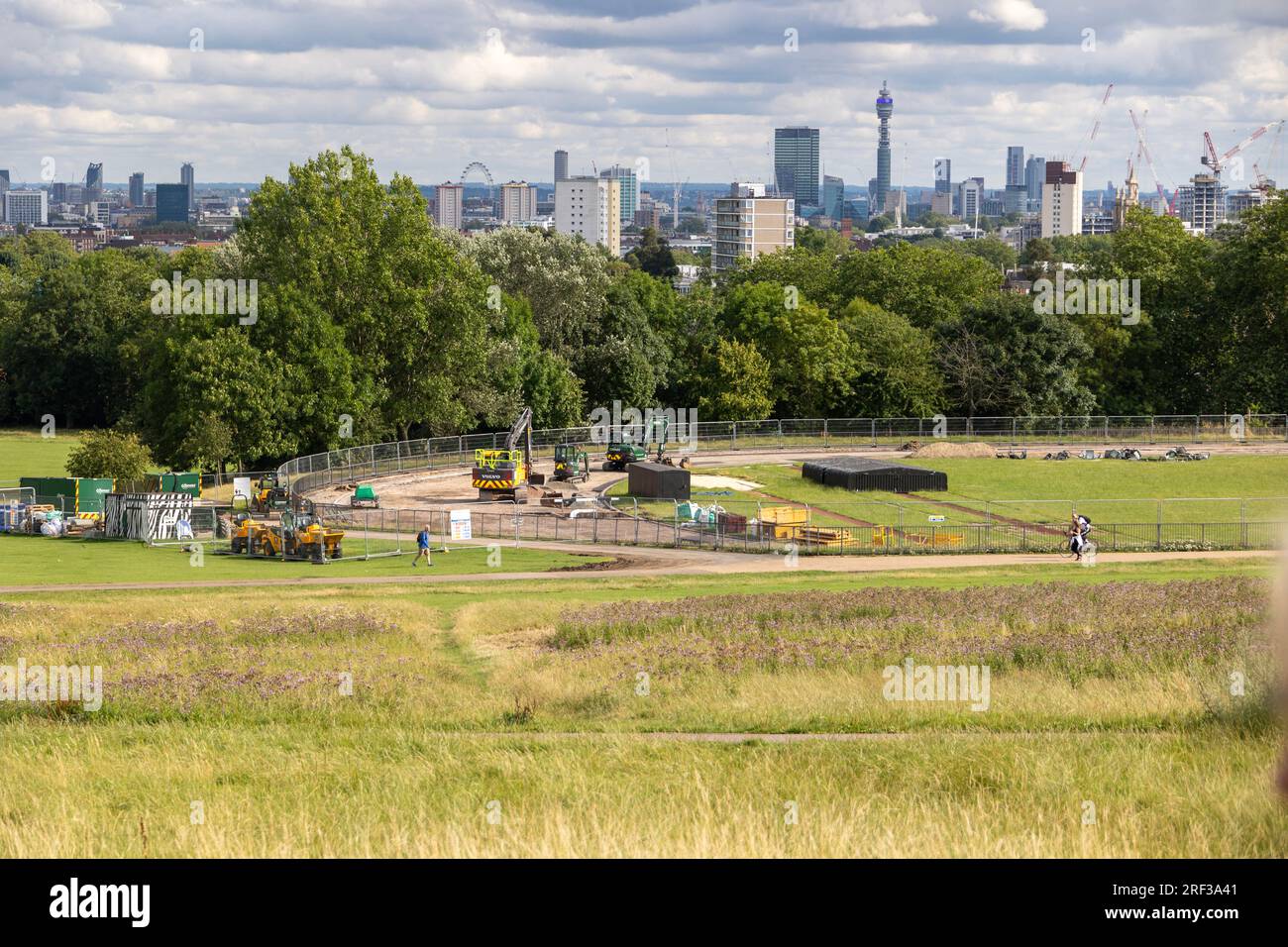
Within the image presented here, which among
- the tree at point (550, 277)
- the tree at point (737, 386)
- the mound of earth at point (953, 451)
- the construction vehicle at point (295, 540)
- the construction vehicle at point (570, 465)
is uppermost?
the tree at point (550, 277)

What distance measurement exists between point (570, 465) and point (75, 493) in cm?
2531

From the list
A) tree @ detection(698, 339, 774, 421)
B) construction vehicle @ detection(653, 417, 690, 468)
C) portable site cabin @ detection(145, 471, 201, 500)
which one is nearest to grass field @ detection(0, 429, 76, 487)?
portable site cabin @ detection(145, 471, 201, 500)

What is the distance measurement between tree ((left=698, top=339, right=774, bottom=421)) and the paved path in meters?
42.2

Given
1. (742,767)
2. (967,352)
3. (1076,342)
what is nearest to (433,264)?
(967,352)

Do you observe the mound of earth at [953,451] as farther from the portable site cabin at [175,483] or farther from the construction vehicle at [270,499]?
the portable site cabin at [175,483]

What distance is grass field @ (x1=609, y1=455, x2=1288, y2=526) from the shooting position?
64.3 m

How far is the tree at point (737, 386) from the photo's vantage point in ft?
318

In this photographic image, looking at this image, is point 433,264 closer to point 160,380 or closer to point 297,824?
point 160,380

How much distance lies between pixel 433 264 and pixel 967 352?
3839 cm

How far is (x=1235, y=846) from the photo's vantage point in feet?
30.6

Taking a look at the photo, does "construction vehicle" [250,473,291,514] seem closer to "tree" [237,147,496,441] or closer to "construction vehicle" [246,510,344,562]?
"construction vehicle" [246,510,344,562]

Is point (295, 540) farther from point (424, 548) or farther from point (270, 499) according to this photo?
point (270, 499)

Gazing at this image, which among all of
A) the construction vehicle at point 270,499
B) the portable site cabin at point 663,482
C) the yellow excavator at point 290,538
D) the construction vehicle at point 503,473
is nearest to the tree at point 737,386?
the construction vehicle at point 503,473

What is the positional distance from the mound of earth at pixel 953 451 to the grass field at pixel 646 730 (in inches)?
1865
